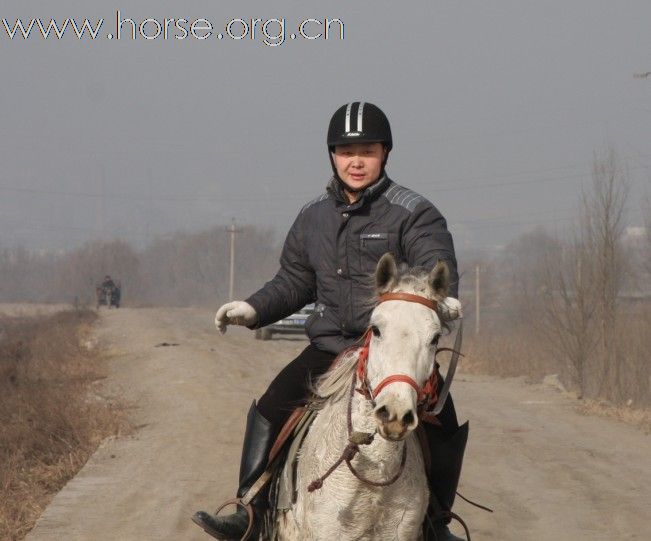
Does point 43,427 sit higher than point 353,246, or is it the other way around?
point 353,246

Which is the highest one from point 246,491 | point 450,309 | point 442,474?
point 450,309

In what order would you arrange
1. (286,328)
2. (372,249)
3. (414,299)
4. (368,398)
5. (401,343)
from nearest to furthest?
(401,343), (414,299), (368,398), (372,249), (286,328)

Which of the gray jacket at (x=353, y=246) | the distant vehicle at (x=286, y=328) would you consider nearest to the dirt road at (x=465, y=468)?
the gray jacket at (x=353, y=246)

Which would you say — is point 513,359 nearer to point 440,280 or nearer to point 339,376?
point 339,376

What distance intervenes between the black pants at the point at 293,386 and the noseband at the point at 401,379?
2.38ft

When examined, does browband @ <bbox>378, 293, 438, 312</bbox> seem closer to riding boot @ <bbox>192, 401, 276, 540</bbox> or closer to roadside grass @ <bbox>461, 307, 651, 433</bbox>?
riding boot @ <bbox>192, 401, 276, 540</bbox>

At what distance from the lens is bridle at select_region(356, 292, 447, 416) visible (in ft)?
13.7

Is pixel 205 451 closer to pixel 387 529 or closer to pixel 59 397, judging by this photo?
pixel 59 397

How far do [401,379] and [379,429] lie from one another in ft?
0.70

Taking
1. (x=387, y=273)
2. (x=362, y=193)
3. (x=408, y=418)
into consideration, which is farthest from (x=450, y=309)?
(x=362, y=193)

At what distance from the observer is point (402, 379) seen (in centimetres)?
417

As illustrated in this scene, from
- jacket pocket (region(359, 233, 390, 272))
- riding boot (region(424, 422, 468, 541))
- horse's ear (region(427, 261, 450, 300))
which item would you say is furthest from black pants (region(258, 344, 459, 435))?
horse's ear (region(427, 261, 450, 300))

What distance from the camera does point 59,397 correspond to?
53.0 ft

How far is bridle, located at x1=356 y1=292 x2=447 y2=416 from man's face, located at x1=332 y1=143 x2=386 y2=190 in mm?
979
